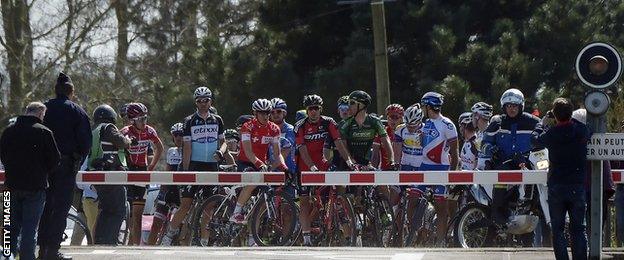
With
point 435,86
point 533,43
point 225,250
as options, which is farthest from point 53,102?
point 533,43

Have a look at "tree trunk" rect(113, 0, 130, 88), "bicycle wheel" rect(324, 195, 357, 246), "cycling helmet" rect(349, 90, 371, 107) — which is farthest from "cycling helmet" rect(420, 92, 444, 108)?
"tree trunk" rect(113, 0, 130, 88)

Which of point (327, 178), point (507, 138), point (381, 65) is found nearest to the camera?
point (507, 138)

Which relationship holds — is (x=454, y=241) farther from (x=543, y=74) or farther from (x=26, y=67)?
(x=26, y=67)

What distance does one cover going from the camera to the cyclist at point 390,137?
1802 cm

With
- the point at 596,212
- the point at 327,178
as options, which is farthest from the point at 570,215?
the point at 327,178

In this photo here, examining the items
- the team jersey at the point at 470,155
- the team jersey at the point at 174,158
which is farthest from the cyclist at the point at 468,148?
the team jersey at the point at 174,158

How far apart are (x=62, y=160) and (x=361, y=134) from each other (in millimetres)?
4534

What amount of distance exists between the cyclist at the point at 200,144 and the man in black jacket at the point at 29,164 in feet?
14.1

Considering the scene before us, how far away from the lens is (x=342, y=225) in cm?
1745

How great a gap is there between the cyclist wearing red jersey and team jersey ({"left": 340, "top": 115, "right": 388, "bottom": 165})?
31.6 inches

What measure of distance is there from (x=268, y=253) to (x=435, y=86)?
51.5 feet

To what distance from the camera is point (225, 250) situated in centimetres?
1612

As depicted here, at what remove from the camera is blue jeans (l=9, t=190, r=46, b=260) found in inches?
532

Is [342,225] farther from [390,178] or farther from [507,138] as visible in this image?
[507,138]
